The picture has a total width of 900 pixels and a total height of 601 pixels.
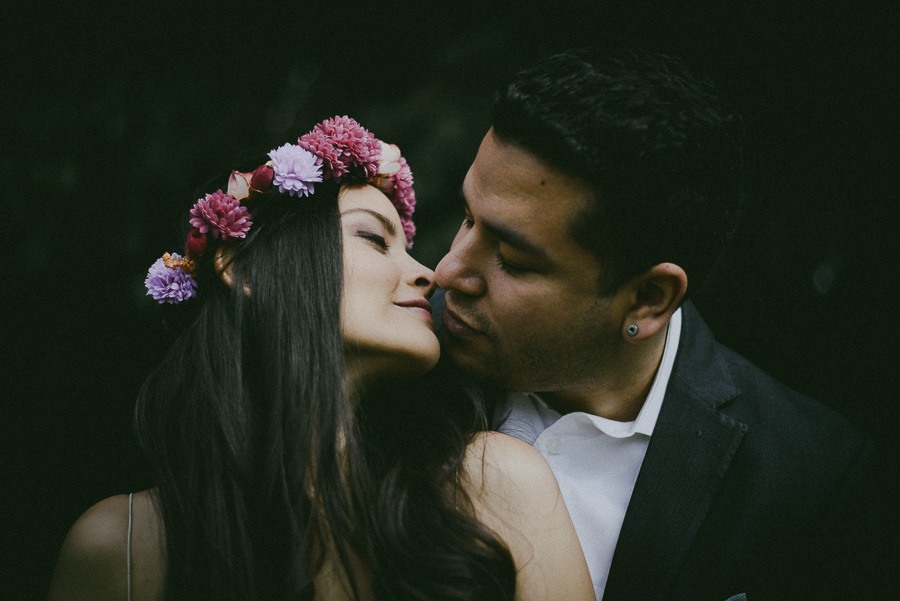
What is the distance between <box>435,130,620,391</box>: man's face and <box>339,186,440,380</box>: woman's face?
202 millimetres

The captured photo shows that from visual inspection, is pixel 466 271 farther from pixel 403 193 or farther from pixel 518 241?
pixel 403 193

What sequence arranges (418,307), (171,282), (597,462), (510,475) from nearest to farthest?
(510,475) → (171,282) → (418,307) → (597,462)

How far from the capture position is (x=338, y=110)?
109 inches

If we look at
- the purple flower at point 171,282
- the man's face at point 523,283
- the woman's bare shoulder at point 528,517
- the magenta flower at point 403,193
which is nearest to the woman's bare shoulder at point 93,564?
the purple flower at point 171,282

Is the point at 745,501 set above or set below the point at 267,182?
below

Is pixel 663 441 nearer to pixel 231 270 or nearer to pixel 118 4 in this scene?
pixel 231 270

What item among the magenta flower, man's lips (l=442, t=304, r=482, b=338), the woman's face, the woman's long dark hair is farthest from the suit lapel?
the magenta flower

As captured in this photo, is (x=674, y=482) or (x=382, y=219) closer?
(x=382, y=219)

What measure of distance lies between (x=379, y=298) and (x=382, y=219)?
29cm

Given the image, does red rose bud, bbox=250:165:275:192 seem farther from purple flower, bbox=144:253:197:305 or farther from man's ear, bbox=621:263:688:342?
man's ear, bbox=621:263:688:342

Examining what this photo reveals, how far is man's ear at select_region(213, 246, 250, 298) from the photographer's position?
5.83 feet

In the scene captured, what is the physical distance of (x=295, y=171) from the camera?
1.78 m

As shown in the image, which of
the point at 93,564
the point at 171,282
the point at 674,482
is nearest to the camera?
the point at 93,564

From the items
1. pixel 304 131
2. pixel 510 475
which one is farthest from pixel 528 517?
pixel 304 131
